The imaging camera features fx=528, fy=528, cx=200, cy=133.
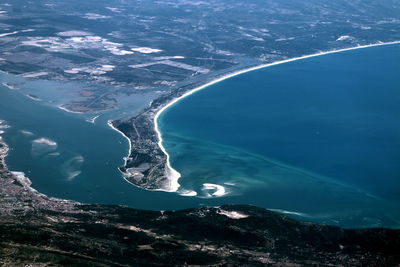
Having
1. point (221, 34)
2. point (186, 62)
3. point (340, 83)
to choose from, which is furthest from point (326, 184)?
point (221, 34)

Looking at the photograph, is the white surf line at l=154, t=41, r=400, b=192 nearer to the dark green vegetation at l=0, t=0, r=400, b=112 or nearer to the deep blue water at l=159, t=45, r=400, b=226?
the deep blue water at l=159, t=45, r=400, b=226

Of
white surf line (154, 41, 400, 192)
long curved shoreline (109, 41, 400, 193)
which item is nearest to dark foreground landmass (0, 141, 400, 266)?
long curved shoreline (109, 41, 400, 193)

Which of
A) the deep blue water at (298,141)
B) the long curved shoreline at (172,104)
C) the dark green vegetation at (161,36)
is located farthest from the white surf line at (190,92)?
the dark green vegetation at (161,36)

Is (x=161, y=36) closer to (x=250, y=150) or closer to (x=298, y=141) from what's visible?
(x=298, y=141)

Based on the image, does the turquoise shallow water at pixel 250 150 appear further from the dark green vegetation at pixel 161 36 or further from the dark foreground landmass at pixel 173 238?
the dark green vegetation at pixel 161 36

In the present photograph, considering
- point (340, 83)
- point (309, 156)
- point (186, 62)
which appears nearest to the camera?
point (309, 156)

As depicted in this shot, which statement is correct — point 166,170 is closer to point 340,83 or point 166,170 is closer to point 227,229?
point 227,229
